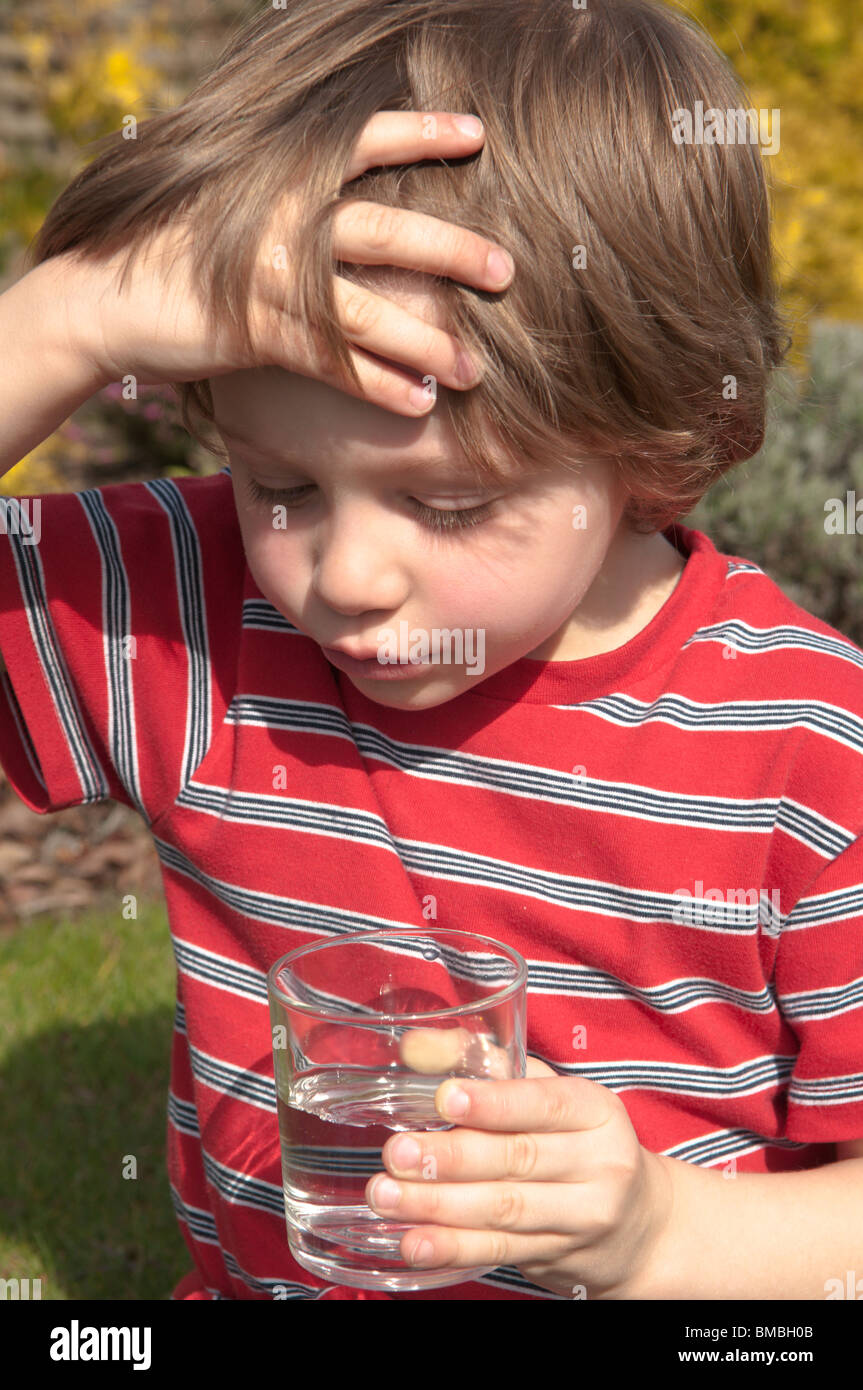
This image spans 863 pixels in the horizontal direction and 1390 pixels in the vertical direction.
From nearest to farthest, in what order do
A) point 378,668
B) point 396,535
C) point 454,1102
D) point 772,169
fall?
point 454,1102, point 396,535, point 378,668, point 772,169

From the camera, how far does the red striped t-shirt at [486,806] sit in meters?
1.73

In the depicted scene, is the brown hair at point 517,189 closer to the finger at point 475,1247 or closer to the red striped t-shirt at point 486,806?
the red striped t-shirt at point 486,806

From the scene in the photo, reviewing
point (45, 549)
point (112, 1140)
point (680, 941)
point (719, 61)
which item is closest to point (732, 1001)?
point (680, 941)

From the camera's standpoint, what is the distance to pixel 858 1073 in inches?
65.6

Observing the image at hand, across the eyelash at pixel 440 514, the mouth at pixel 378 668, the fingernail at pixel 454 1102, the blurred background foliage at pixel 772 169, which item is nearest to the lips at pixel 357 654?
the mouth at pixel 378 668

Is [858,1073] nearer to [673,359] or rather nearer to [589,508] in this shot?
[589,508]

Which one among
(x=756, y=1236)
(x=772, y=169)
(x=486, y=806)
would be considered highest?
(x=772, y=169)

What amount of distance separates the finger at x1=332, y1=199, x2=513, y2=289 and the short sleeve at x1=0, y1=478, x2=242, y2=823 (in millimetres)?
619

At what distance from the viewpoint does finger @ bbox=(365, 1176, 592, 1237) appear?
1.27 metres

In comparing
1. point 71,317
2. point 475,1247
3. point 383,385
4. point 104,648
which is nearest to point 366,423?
point 383,385

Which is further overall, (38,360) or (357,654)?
(38,360)

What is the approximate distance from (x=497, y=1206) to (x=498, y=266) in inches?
36.8

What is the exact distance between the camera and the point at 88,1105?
119 inches

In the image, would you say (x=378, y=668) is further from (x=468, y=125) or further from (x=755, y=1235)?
(x=755, y=1235)
